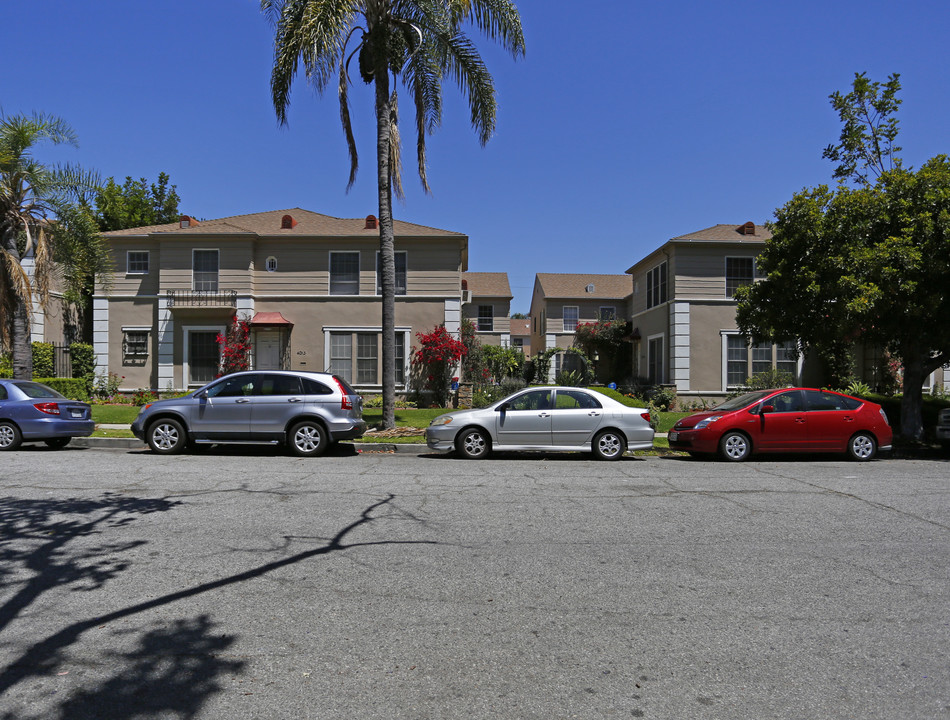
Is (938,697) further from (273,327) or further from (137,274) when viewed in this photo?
(137,274)

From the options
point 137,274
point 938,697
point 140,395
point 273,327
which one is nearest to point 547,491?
point 938,697

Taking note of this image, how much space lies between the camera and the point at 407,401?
23.5 meters

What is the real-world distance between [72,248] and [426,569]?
57.6 ft

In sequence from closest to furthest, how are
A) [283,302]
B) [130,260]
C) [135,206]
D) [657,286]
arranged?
[283,302]
[130,260]
[657,286]
[135,206]

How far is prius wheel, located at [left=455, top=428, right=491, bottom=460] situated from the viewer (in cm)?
1265

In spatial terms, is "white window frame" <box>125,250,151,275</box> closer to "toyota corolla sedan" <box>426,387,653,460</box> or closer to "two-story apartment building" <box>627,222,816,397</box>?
"toyota corolla sedan" <box>426,387,653,460</box>

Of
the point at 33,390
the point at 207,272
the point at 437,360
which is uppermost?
the point at 207,272

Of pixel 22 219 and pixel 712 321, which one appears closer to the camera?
pixel 22 219

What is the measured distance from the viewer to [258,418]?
12703 mm

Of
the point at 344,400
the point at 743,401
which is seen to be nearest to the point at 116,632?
the point at 344,400

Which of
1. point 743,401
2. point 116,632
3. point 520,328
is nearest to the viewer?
point 116,632

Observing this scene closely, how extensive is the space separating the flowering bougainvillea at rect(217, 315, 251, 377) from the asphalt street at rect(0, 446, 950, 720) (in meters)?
14.8

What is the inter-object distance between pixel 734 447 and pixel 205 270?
1924 centimetres

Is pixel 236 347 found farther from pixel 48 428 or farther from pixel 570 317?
pixel 570 317
